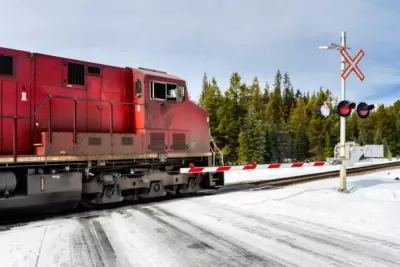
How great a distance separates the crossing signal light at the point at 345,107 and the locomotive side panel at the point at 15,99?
8617mm

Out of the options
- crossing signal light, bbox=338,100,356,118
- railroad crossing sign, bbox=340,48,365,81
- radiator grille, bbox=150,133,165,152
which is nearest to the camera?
crossing signal light, bbox=338,100,356,118

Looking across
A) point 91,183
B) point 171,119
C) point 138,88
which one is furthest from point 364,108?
point 91,183

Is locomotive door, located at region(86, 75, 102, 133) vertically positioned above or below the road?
above

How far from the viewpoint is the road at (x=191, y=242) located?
4629 mm

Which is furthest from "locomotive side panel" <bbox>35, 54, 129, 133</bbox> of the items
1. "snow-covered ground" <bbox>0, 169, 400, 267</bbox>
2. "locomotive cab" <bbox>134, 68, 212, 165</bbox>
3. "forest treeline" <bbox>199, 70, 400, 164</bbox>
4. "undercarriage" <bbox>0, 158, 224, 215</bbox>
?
"forest treeline" <bbox>199, 70, 400, 164</bbox>

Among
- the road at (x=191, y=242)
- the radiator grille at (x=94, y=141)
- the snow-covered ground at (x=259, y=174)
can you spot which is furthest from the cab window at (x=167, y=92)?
the snow-covered ground at (x=259, y=174)

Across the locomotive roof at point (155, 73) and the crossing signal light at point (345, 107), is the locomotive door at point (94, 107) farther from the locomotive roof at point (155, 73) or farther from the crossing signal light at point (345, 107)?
the crossing signal light at point (345, 107)

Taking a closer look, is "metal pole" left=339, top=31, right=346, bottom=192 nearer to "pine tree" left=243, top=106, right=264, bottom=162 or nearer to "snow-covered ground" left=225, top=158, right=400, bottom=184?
"snow-covered ground" left=225, top=158, right=400, bottom=184

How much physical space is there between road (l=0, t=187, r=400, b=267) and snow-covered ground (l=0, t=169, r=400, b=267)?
0.05 feet

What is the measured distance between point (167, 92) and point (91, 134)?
285 centimetres

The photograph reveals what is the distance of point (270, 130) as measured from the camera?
52.5 metres

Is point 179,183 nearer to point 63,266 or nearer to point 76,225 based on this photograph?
point 76,225

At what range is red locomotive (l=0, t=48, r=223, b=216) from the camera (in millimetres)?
7630

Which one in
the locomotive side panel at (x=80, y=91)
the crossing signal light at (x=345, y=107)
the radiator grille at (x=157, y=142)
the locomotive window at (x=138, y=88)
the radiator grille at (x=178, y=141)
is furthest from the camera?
the radiator grille at (x=178, y=141)
